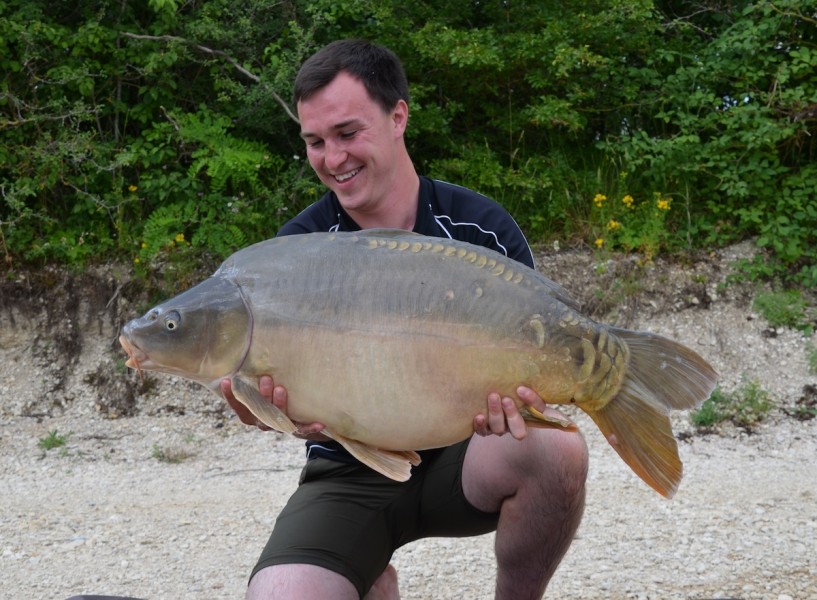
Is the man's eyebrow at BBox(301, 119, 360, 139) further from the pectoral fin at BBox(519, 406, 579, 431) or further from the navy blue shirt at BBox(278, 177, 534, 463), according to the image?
the pectoral fin at BBox(519, 406, 579, 431)

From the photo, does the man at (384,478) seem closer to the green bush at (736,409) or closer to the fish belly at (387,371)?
the fish belly at (387,371)

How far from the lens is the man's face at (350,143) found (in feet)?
9.74

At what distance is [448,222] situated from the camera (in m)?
3.07

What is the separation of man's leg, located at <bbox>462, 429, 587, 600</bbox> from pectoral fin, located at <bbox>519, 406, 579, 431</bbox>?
25 cm

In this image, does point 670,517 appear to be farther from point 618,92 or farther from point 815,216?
point 618,92

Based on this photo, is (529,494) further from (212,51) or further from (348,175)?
(212,51)

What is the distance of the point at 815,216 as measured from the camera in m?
6.84

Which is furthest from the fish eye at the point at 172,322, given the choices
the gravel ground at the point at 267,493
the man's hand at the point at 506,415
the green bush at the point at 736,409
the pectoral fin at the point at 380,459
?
the green bush at the point at 736,409

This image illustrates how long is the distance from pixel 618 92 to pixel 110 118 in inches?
154

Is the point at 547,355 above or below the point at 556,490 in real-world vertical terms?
above

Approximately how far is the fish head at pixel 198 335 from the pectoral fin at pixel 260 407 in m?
0.05

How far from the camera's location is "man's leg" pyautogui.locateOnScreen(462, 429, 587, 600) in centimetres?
272

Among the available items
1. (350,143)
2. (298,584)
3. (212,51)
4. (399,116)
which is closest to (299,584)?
(298,584)

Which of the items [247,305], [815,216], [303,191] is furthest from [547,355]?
[815,216]
